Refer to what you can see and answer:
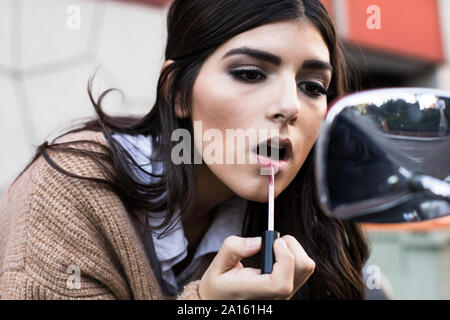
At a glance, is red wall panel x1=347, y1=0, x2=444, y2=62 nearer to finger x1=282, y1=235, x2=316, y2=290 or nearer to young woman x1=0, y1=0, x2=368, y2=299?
young woman x1=0, y1=0, x2=368, y2=299

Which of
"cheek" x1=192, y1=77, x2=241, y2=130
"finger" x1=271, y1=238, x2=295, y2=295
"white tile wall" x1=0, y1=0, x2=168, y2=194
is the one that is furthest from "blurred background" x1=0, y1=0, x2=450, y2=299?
"finger" x1=271, y1=238, x2=295, y2=295

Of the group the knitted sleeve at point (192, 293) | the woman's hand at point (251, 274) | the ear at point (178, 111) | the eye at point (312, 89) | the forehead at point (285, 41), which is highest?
the forehead at point (285, 41)

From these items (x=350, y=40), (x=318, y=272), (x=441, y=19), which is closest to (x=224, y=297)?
(x=318, y=272)

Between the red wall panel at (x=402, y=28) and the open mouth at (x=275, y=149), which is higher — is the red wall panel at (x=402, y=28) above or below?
above

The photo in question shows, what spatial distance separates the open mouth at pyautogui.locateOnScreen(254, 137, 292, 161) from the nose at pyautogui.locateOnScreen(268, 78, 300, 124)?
0.15ft

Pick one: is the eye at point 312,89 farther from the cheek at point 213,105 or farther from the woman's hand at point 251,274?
the woman's hand at point 251,274

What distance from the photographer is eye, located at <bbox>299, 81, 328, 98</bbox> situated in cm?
116

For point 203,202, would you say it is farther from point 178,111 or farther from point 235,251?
point 235,251

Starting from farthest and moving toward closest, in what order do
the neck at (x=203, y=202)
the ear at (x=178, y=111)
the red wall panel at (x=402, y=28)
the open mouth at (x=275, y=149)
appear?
the red wall panel at (x=402, y=28), the neck at (x=203, y=202), the ear at (x=178, y=111), the open mouth at (x=275, y=149)

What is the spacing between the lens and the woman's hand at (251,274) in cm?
84

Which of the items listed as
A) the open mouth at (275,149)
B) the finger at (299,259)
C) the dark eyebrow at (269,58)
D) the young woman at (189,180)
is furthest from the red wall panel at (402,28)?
the finger at (299,259)

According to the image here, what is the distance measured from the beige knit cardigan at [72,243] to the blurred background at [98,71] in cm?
148

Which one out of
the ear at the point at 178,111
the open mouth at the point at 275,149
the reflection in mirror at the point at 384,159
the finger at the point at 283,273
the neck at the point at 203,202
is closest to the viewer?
the reflection in mirror at the point at 384,159

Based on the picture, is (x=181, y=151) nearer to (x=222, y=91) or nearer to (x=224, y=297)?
(x=222, y=91)
